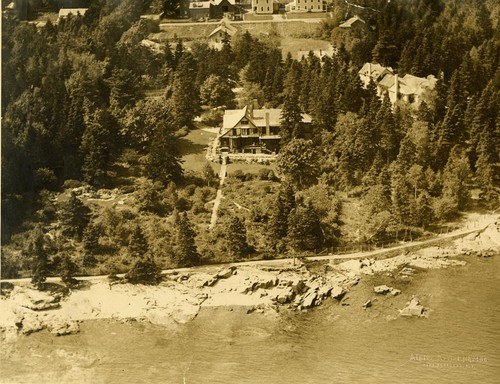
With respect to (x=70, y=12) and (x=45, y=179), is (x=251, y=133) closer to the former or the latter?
(x=45, y=179)

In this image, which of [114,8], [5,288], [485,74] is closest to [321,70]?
[485,74]

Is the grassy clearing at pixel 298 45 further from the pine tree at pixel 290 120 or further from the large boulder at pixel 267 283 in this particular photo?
the large boulder at pixel 267 283

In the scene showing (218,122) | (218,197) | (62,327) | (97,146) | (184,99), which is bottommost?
(62,327)

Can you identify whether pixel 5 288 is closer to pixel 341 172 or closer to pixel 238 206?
pixel 238 206

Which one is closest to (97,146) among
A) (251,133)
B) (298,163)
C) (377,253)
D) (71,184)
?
(71,184)

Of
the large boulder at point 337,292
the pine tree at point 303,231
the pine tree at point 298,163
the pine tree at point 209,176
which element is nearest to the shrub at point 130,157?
the pine tree at point 209,176

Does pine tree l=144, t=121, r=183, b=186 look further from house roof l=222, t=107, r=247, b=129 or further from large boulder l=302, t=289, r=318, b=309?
large boulder l=302, t=289, r=318, b=309
